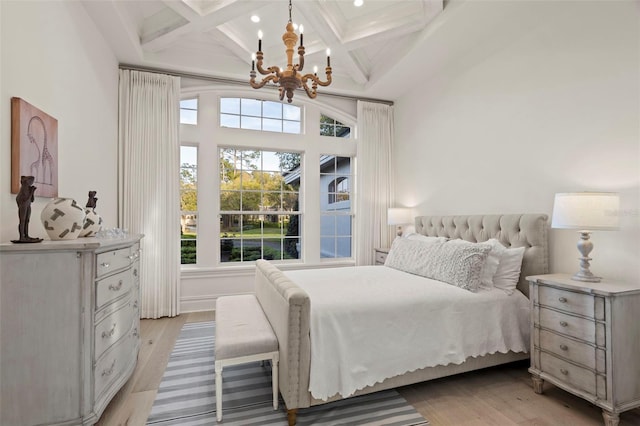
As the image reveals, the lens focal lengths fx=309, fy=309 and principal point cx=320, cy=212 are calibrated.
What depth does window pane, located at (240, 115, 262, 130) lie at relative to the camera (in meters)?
4.49

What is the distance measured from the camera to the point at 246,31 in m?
3.63

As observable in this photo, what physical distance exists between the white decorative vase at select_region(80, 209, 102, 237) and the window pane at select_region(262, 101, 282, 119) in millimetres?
2883

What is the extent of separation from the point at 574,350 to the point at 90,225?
3392 mm

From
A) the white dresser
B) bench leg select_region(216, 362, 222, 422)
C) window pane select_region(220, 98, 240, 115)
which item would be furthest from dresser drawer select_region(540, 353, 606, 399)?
window pane select_region(220, 98, 240, 115)

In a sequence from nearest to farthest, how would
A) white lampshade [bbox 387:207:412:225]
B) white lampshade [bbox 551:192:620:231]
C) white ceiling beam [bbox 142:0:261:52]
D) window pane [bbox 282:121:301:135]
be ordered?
white lampshade [bbox 551:192:620:231]
white ceiling beam [bbox 142:0:261:52]
white lampshade [bbox 387:207:412:225]
window pane [bbox 282:121:301:135]

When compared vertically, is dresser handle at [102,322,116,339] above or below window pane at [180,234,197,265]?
below

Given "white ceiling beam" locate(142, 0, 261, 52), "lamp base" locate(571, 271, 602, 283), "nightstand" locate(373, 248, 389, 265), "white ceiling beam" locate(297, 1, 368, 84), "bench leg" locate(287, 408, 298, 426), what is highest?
"white ceiling beam" locate(297, 1, 368, 84)

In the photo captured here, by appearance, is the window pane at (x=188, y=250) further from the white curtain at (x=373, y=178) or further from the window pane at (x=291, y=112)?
the white curtain at (x=373, y=178)

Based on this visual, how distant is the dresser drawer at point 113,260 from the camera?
185 centimetres

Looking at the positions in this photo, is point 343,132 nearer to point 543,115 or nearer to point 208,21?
point 208,21

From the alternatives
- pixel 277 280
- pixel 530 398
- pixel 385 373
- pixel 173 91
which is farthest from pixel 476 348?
pixel 173 91

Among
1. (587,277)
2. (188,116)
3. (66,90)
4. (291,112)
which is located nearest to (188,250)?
(188,116)

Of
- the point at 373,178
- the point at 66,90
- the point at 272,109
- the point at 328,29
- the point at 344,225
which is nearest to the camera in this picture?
the point at 66,90

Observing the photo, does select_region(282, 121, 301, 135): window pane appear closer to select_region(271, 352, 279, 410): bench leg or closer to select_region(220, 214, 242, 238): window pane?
select_region(220, 214, 242, 238): window pane
